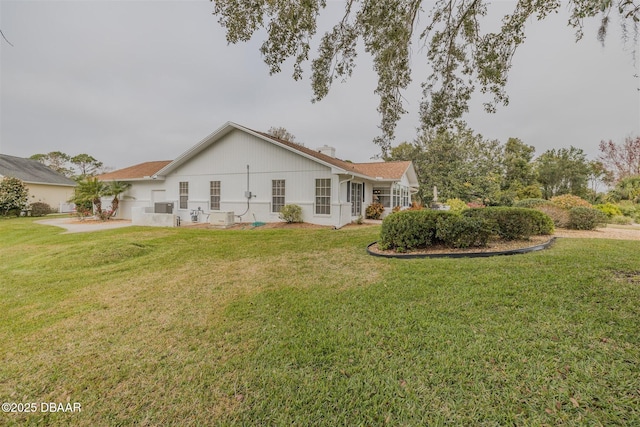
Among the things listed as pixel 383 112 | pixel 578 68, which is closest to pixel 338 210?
pixel 383 112

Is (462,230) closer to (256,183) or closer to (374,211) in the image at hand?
(374,211)

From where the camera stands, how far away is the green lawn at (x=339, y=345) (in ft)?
6.47

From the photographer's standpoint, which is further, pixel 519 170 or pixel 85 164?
pixel 85 164

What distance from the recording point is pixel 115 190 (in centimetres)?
1708

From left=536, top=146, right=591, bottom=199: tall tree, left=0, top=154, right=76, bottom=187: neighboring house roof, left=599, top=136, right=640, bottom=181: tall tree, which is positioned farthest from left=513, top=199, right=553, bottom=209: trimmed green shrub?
left=0, top=154, right=76, bottom=187: neighboring house roof

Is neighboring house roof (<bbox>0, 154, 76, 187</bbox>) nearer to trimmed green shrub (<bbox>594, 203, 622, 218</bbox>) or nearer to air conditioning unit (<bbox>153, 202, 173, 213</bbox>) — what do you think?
air conditioning unit (<bbox>153, 202, 173, 213</bbox>)

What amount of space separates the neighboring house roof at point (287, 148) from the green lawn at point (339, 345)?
8748 mm

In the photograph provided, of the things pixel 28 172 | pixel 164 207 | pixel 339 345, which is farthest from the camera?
pixel 28 172

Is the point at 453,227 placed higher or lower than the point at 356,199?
lower

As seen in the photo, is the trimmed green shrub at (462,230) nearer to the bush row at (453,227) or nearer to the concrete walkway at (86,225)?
the bush row at (453,227)

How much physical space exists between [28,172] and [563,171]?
5519 cm

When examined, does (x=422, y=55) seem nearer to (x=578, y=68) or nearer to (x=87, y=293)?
(x=578, y=68)

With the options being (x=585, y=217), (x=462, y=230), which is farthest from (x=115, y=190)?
(x=585, y=217)

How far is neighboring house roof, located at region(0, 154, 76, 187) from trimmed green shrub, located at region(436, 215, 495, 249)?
31.9 meters
